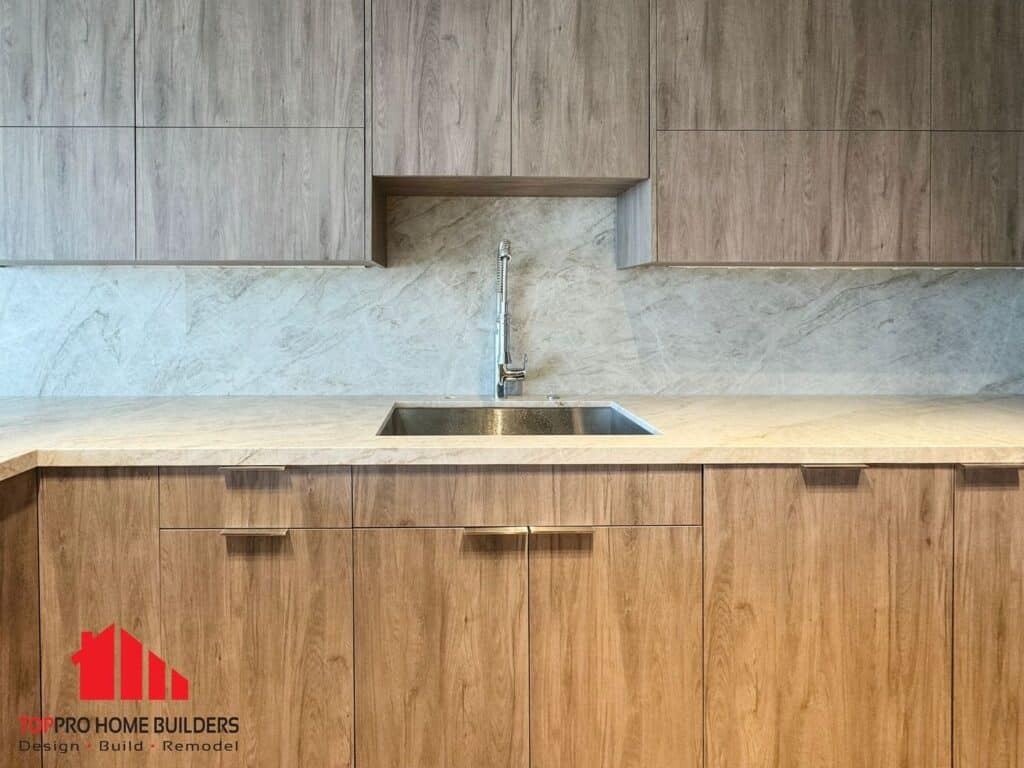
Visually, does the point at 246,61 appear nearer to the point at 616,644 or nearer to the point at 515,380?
the point at 515,380

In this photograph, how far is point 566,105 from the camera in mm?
2215

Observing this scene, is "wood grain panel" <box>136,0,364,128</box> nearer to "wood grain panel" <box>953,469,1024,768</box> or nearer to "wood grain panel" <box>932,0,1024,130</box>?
"wood grain panel" <box>932,0,1024,130</box>

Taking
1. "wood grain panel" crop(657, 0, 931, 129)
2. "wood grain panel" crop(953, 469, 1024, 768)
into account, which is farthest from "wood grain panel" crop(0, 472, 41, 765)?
"wood grain panel" crop(953, 469, 1024, 768)

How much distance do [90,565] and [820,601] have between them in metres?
1.52

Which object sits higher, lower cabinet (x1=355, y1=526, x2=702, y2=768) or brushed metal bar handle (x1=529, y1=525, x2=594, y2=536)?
brushed metal bar handle (x1=529, y1=525, x2=594, y2=536)

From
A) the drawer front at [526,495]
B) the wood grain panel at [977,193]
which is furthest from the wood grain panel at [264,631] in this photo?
the wood grain panel at [977,193]

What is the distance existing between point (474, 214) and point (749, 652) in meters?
1.47

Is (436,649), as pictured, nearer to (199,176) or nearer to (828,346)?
(199,176)

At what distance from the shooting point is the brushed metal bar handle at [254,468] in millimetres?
1772

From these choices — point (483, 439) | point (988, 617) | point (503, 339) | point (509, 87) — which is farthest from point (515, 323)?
point (988, 617)

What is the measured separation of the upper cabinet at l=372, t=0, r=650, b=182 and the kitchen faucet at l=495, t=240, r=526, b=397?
1.23ft

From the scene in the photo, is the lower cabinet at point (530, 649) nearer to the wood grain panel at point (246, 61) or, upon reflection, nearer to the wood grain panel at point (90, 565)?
the wood grain panel at point (90, 565)

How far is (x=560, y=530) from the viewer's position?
1809 mm

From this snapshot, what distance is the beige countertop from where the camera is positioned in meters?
1.77
